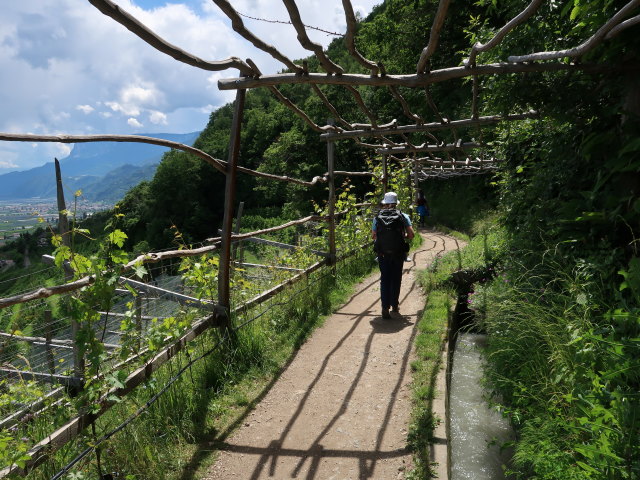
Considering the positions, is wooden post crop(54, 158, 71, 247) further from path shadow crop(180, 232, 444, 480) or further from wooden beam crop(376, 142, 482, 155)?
wooden beam crop(376, 142, 482, 155)

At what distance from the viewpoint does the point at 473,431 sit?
387cm

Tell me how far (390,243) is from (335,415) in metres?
2.38

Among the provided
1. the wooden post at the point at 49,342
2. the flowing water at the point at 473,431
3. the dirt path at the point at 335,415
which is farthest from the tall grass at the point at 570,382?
the wooden post at the point at 49,342

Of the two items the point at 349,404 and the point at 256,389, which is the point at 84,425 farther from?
the point at 349,404

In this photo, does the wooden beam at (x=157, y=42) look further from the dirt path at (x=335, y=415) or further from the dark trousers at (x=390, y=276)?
the dark trousers at (x=390, y=276)

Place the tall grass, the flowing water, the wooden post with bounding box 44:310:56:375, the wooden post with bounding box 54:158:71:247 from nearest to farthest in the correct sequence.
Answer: the tall grass < the wooden post with bounding box 54:158:71:247 < the wooden post with bounding box 44:310:56:375 < the flowing water

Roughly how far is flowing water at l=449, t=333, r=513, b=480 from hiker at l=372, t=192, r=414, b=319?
116 cm

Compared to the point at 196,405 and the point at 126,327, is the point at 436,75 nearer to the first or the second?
the point at 126,327

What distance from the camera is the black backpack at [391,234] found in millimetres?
5508

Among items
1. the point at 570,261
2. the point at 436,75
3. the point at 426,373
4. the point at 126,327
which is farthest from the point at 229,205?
the point at 570,261

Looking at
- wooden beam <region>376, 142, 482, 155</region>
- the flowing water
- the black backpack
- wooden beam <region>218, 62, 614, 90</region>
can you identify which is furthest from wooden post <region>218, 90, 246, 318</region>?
wooden beam <region>376, 142, 482, 155</region>

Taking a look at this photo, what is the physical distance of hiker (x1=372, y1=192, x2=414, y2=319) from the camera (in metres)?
5.51

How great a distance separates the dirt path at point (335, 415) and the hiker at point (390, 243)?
1.44ft

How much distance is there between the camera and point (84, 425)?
2.59m
